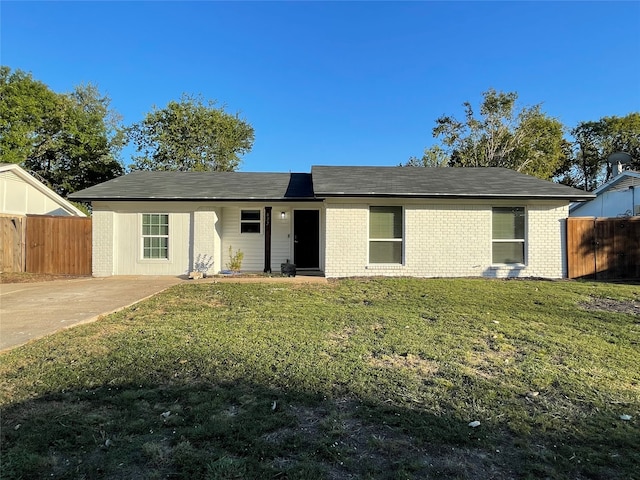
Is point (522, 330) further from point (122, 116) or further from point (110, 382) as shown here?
point (122, 116)

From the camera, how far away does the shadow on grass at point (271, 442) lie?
2.41 m

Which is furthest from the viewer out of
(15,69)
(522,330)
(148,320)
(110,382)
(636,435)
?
(15,69)

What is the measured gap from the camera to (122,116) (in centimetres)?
3216

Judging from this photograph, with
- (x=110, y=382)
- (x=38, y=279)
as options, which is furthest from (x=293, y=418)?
(x=38, y=279)

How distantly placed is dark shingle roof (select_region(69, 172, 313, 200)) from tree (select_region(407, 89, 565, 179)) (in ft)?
60.0

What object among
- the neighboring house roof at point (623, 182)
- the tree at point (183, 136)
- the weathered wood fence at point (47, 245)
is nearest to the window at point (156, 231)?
the weathered wood fence at point (47, 245)

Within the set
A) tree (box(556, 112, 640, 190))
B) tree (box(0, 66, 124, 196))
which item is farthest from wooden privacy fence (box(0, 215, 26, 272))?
tree (box(556, 112, 640, 190))

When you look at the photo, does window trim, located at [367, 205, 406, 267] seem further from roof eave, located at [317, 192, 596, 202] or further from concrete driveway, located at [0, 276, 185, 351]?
concrete driveway, located at [0, 276, 185, 351]

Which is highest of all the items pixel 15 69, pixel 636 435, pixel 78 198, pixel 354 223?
pixel 15 69

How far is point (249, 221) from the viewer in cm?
1305

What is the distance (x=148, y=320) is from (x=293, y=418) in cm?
404

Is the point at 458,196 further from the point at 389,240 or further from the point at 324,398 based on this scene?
the point at 324,398

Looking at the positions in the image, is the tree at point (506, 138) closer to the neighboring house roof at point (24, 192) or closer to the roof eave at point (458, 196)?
the roof eave at point (458, 196)

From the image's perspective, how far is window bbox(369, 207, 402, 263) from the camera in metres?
11.2
